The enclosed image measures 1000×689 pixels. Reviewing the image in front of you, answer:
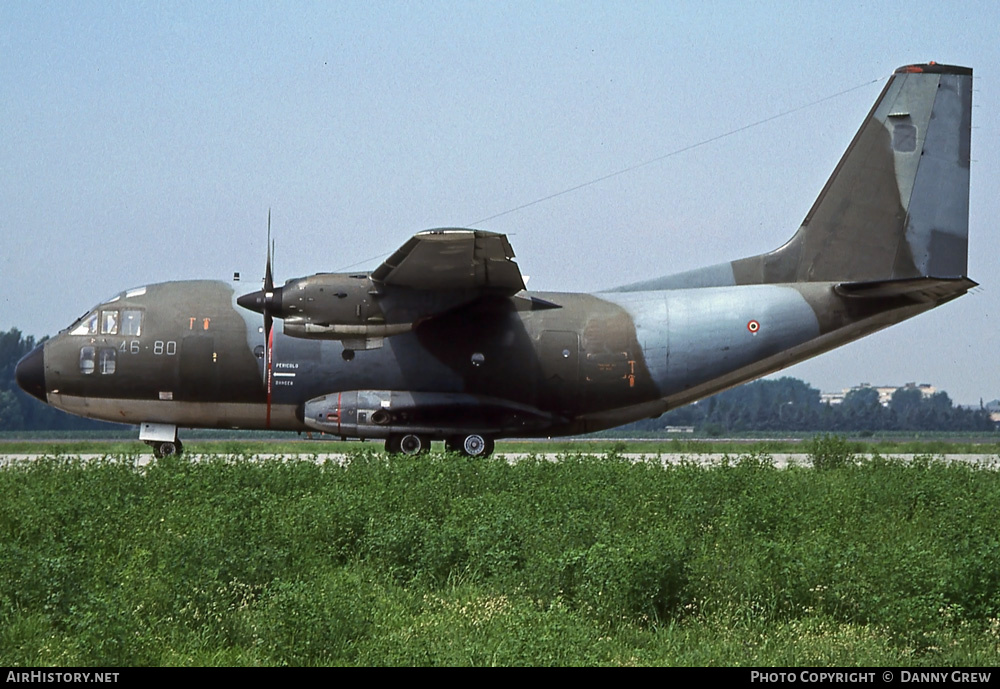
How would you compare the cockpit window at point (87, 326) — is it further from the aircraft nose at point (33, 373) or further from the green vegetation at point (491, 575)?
the green vegetation at point (491, 575)

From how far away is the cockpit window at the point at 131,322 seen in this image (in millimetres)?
22391

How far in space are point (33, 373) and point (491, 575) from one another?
615 inches

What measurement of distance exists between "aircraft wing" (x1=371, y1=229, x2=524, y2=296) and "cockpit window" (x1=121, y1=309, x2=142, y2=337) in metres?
5.26

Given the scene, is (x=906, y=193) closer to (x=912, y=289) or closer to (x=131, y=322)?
(x=912, y=289)

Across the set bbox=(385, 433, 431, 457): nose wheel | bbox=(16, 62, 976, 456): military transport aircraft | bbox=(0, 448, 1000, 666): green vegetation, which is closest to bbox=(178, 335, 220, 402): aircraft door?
bbox=(16, 62, 976, 456): military transport aircraft

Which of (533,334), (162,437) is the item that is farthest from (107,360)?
(533,334)

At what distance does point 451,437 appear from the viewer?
2259 centimetres

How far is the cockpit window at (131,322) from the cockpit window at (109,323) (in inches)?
6.8

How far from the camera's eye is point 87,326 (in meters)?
22.7

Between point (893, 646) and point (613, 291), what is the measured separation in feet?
51.5

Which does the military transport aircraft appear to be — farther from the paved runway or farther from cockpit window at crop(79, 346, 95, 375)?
the paved runway

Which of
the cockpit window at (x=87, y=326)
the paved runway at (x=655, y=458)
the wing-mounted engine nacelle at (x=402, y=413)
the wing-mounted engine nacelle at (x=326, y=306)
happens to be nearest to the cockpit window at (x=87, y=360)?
the cockpit window at (x=87, y=326)
